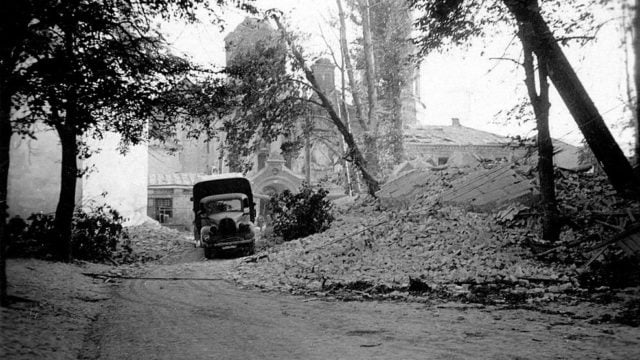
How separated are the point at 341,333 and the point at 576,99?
6040 millimetres

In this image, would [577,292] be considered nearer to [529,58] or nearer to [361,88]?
[529,58]

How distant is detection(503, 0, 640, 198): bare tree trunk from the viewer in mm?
7230

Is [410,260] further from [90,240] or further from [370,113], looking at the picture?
[370,113]

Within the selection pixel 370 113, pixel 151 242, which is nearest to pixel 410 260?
pixel 151 242

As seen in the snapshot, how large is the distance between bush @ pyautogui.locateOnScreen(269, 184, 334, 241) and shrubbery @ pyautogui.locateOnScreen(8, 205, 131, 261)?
515 centimetres

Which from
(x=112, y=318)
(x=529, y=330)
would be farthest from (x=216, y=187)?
(x=529, y=330)

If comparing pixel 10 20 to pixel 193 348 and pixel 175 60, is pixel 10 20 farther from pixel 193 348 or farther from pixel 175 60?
pixel 193 348

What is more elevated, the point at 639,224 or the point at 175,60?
the point at 175,60

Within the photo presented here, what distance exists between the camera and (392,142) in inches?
884

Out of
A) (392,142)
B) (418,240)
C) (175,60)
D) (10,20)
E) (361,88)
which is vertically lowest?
(418,240)

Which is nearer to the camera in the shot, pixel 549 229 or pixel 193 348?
pixel 193 348

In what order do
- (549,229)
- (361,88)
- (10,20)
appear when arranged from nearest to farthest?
(10,20), (549,229), (361,88)

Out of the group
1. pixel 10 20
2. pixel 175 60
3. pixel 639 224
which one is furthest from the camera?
pixel 175 60

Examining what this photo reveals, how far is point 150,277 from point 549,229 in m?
8.18
